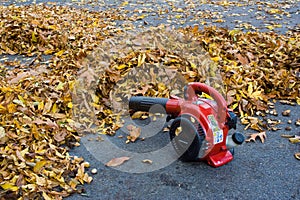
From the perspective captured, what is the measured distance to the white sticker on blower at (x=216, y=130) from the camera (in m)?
2.18

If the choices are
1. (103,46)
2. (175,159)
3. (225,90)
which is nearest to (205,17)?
(103,46)

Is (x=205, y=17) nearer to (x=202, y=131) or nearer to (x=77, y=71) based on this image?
(x=77, y=71)

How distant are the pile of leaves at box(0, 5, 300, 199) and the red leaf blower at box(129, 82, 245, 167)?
644 millimetres

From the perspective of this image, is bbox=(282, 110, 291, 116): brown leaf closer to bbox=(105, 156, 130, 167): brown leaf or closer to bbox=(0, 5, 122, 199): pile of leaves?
bbox=(105, 156, 130, 167): brown leaf

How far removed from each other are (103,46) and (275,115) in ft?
6.03

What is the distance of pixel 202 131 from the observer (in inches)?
86.4

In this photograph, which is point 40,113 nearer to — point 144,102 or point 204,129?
point 144,102

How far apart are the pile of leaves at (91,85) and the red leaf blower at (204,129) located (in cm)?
64

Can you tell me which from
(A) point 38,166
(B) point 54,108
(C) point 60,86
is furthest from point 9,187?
(C) point 60,86

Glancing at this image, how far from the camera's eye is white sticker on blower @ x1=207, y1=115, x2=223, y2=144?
218 centimetres

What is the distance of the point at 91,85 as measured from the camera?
3098 millimetres

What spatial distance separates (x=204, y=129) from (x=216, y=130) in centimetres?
7

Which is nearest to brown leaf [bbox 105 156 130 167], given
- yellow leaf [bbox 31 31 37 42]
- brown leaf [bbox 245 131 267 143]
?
brown leaf [bbox 245 131 267 143]

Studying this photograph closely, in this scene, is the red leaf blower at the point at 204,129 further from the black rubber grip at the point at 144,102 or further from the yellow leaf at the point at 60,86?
the yellow leaf at the point at 60,86
